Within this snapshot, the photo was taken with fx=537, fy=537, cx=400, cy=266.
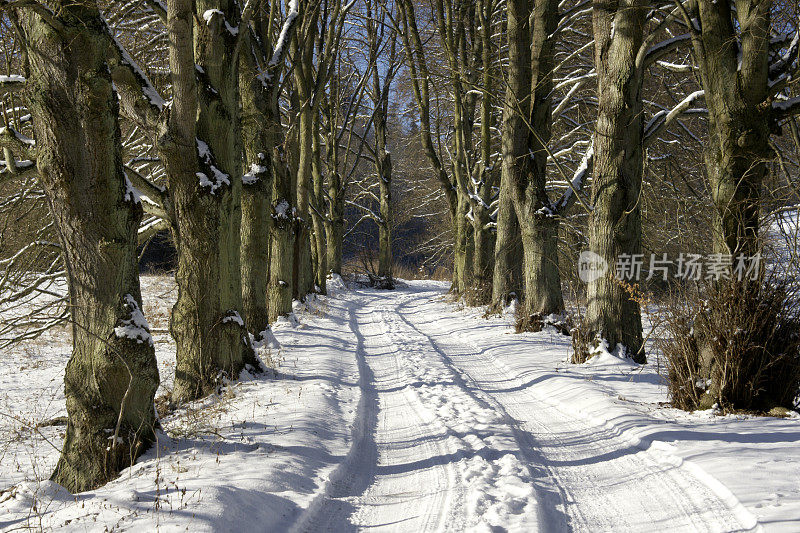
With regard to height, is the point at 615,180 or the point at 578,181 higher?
the point at 578,181

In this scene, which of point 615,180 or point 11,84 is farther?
point 615,180

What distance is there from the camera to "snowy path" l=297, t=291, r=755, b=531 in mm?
3385

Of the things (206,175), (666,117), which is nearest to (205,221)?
(206,175)

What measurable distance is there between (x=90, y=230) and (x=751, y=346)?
5.83 metres

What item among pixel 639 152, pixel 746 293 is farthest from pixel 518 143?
pixel 746 293

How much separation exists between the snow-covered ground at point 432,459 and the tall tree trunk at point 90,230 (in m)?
0.43

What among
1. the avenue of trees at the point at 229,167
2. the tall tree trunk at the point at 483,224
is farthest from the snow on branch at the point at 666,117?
the tall tree trunk at the point at 483,224

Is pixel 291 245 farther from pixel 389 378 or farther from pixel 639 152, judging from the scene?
pixel 639 152

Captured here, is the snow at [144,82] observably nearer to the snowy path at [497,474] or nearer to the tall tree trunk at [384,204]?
the snowy path at [497,474]

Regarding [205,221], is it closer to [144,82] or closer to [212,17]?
[144,82]

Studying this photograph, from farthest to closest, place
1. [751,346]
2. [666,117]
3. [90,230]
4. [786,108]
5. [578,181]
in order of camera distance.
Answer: [578,181] < [666,117] < [786,108] < [751,346] < [90,230]

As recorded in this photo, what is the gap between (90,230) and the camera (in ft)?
14.1

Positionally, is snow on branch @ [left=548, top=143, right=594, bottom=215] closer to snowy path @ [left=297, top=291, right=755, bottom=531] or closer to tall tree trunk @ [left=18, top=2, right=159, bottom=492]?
snowy path @ [left=297, top=291, right=755, bottom=531]

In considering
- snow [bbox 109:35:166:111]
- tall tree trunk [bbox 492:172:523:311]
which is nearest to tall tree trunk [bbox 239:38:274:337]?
snow [bbox 109:35:166:111]
